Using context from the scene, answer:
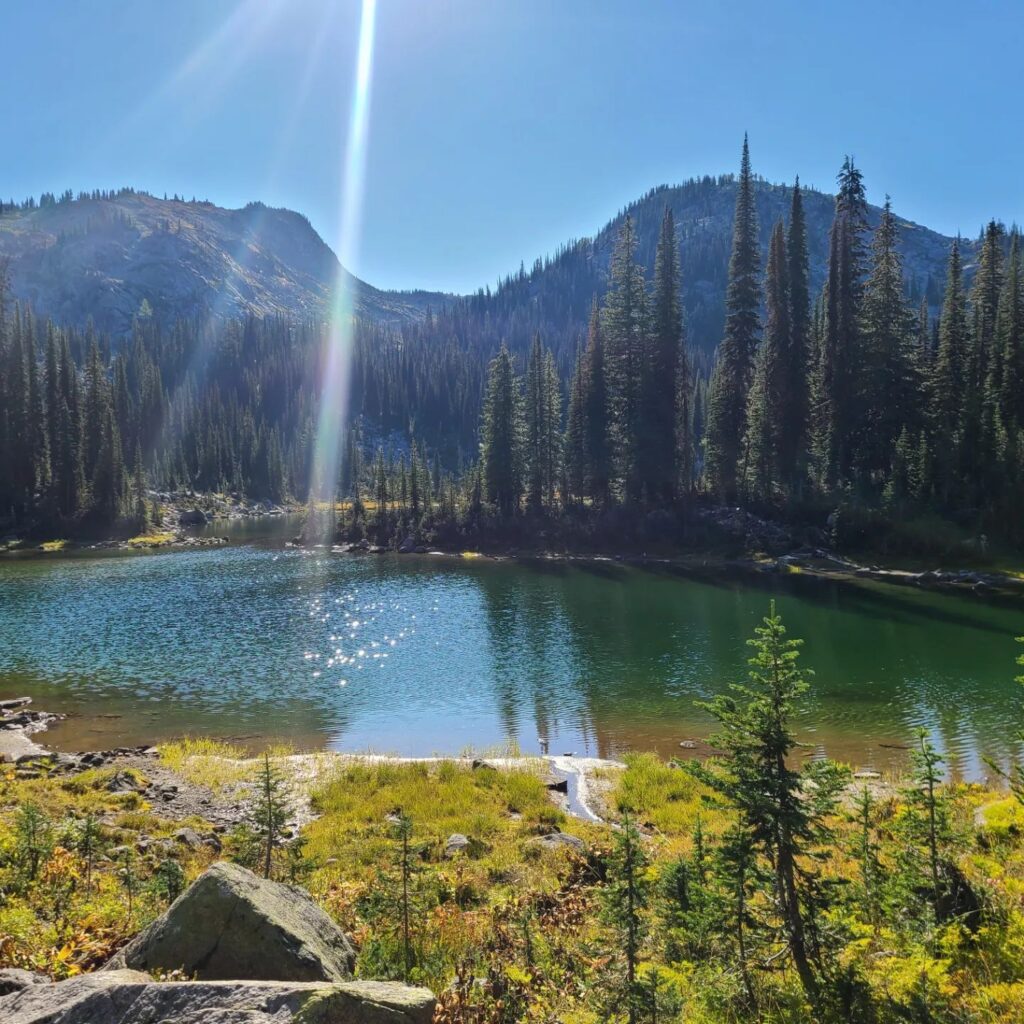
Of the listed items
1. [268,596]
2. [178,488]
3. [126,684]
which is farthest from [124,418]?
[126,684]

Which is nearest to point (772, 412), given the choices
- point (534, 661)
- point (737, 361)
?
point (737, 361)

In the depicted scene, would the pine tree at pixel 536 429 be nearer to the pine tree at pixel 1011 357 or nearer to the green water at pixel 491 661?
the green water at pixel 491 661

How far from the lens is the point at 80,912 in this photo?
888 cm

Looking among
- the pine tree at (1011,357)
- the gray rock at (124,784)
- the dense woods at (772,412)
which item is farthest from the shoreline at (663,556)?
the gray rock at (124,784)

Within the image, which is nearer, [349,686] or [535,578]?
[349,686]

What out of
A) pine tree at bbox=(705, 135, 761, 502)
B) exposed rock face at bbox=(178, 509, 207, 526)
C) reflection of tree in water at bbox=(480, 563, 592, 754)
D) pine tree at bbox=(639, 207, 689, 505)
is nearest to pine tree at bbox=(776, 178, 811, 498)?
pine tree at bbox=(705, 135, 761, 502)

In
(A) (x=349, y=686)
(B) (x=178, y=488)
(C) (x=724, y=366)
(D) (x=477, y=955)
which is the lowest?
(A) (x=349, y=686)

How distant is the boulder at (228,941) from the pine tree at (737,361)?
73.4 meters

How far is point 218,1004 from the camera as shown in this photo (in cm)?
482

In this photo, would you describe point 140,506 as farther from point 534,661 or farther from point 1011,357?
→ point 1011,357

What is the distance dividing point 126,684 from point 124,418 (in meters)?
138

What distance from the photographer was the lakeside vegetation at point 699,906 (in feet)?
20.5

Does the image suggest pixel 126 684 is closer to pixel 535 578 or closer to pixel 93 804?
pixel 93 804

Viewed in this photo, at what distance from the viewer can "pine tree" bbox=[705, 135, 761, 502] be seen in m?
74.9
